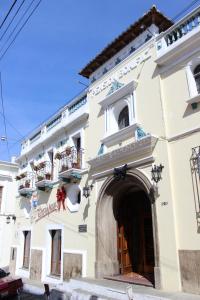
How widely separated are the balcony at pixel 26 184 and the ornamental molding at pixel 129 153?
6823 millimetres

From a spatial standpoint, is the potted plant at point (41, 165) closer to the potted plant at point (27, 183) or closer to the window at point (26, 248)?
the potted plant at point (27, 183)

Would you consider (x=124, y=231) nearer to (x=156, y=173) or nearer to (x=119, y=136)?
(x=156, y=173)

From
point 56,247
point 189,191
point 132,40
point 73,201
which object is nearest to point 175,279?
point 189,191

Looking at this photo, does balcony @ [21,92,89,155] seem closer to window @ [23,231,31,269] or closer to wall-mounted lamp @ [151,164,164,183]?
window @ [23,231,31,269]

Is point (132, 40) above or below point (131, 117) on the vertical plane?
above

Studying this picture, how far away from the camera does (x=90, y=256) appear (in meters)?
11.0

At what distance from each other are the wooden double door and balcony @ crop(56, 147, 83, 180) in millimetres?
2488

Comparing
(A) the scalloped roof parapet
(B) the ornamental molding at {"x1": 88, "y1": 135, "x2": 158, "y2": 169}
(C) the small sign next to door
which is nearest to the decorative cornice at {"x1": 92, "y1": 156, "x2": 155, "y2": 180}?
(B) the ornamental molding at {"x1": 88, "y1": 135, "x2": 158, "y2": 169}

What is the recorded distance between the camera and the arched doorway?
10391mm

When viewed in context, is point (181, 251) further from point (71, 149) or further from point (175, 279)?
point (71, 149)

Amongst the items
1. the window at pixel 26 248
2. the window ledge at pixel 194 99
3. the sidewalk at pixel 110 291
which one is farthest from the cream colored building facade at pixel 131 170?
the window at pixel 26 248

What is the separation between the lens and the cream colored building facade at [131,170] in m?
8.26

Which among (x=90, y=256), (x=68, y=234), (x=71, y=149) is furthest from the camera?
(x=71, y=149)

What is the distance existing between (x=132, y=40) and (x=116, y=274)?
29.8 ft
